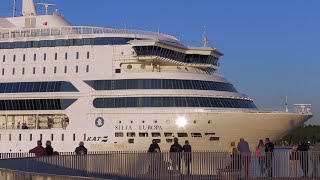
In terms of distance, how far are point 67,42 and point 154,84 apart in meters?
8.08

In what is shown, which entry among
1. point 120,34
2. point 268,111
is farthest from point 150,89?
point 268,111

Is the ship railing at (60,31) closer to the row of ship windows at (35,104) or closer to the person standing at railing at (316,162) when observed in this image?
the row of ship windows at (35,104)

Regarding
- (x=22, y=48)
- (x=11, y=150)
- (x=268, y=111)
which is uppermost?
(x=22, y=48)

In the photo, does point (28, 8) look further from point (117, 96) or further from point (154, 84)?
point (154, 84)

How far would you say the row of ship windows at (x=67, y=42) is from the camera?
144ft

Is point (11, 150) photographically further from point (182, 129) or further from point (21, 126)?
point (182, 129)

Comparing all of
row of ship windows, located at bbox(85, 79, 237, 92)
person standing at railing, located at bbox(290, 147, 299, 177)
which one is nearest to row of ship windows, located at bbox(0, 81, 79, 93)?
row of ship windows, located at bbox(85, 79, 237, 92)

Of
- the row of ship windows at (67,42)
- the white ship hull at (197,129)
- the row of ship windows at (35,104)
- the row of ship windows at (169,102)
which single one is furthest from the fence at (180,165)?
the row of ship windows at (67,42)

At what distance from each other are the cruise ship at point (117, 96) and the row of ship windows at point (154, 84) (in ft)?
0.24

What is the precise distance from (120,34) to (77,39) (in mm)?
3369

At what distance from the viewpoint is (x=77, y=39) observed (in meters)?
44.9

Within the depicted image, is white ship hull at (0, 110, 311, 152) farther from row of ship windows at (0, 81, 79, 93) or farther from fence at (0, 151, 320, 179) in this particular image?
fence at (0, 151, 320, 179)

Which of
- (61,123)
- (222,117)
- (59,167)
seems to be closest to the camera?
(59,167)

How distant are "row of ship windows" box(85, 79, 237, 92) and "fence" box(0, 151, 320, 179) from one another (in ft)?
68.6
